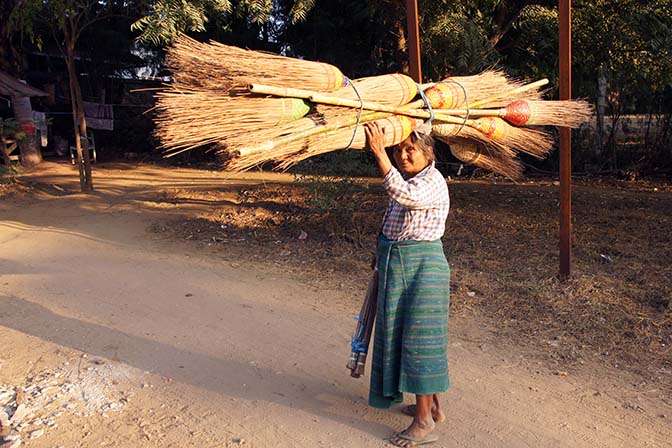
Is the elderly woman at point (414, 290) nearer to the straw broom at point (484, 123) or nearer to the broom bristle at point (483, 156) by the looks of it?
the straw broom at point (484, 123)

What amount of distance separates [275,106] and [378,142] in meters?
0.47

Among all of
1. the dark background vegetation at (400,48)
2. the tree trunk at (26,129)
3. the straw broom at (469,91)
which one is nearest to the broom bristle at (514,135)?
the straw broom at (469,91)

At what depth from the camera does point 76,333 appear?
410cm

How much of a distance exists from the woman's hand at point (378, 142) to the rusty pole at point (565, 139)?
2.33 metres

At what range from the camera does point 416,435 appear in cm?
275

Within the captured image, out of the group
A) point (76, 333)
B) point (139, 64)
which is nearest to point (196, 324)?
point (76, 333)

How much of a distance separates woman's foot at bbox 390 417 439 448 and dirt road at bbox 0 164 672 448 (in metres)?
0.07

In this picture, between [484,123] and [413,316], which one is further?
[484,123]

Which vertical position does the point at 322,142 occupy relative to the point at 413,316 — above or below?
above

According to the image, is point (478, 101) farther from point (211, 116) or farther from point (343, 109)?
point (211, 116)

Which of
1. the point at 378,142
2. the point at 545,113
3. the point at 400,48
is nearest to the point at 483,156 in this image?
the point at 545,113

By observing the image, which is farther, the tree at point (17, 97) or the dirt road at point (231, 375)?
the tree at point (17, 97)

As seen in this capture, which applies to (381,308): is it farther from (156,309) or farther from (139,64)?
(139,64)

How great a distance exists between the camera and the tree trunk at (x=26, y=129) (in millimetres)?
12789
